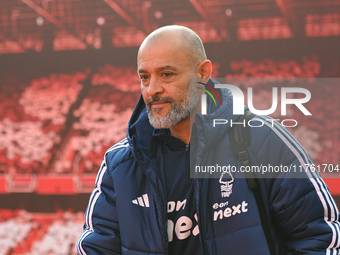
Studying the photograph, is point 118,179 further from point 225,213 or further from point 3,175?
point 3,175

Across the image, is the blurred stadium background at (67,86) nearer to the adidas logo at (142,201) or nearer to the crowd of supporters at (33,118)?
the crowd of supporters at (33,118)

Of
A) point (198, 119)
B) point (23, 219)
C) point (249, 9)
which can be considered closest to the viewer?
point (198, 119)

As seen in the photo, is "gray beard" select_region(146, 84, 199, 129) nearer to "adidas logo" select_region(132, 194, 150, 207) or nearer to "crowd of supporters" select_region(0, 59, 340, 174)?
"adidas logo" select_region(132, 194, 150, 207)

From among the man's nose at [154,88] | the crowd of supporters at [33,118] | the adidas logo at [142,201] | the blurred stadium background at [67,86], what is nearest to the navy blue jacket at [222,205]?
the adidas logo at [142,201]

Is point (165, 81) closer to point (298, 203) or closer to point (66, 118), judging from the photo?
point (298, 203)

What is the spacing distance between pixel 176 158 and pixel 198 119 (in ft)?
0.48

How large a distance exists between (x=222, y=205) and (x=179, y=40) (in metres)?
0.49

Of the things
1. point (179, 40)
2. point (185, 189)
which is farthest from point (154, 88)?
point (185, 189)

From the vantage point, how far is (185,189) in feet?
3.76

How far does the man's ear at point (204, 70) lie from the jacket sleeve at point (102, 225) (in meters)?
0.41

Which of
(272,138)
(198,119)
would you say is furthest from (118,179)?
(272,138)

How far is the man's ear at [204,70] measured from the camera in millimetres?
1229

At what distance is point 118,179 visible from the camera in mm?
1153

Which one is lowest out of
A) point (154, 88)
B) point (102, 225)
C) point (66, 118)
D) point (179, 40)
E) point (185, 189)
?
point (102, 225)
